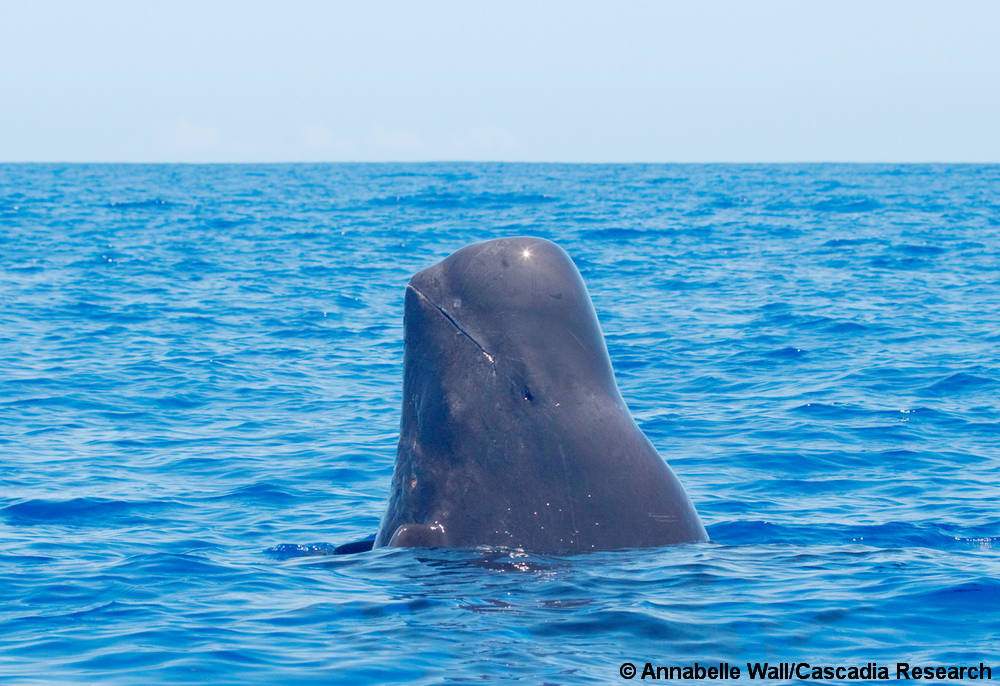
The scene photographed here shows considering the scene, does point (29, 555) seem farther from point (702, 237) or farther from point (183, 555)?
point (702, 237)

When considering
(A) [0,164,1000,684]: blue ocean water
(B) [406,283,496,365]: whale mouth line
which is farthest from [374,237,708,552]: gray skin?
(A) [0,164,1000,684]: blue ocean water

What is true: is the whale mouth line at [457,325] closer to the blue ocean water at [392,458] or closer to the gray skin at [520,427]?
the gray skin at [520,427]

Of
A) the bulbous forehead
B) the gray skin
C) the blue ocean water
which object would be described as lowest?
the blue ocean water

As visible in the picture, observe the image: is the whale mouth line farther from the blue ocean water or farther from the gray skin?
the blue ocean water

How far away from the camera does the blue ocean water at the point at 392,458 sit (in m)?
8.72

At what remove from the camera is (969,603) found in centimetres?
1005

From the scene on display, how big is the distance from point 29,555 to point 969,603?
8385 millimetres

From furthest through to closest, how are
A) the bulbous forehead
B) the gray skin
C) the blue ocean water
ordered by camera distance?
1. the bulbous forehead
2. the gray skin
3. the blue ocean water

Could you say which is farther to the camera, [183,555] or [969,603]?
[183,555]

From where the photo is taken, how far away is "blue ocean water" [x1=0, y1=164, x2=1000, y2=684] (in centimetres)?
872

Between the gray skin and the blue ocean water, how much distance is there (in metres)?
0.27

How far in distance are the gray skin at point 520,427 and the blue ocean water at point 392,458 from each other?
266mm

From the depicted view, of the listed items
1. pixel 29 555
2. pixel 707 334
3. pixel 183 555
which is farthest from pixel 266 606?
pixel 707 334

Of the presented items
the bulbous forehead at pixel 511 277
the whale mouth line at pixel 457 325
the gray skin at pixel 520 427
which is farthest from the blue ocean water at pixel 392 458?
the bulbous forehead at pixel 511 277
